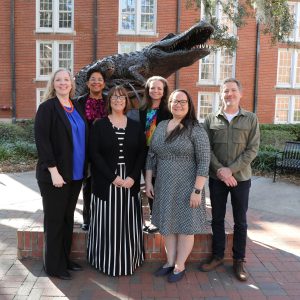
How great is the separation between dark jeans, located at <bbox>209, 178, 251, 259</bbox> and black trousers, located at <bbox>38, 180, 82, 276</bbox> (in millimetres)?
1333

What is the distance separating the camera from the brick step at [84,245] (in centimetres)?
434

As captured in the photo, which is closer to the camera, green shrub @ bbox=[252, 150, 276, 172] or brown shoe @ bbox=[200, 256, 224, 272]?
brown shoe @ bbox=[200, 256, 224, 272]

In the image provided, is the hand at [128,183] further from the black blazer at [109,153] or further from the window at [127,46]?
the window at [127,46]

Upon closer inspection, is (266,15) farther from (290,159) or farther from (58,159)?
(58,159)

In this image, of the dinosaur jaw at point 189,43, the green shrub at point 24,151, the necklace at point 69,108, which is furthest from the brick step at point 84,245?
the green shrub at point 24,151

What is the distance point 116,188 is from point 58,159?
0.60 metres

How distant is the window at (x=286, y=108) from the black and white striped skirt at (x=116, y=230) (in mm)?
20787

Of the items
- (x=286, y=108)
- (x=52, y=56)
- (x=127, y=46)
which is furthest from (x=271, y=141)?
(x=52, y=56)

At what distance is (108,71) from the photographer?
595 cm

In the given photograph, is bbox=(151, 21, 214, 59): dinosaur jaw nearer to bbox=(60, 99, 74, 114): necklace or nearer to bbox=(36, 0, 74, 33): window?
bbox=(60, 99, 74, 114): necklace

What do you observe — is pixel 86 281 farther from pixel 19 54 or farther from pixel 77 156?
pixel 19 54

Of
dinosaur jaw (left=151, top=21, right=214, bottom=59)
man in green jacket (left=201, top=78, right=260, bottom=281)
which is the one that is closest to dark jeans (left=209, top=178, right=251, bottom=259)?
man in green jacket (left=201, top=78, right=260, bottom=281)

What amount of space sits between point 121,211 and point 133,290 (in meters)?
0.72

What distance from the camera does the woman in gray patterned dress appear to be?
12.0ft
